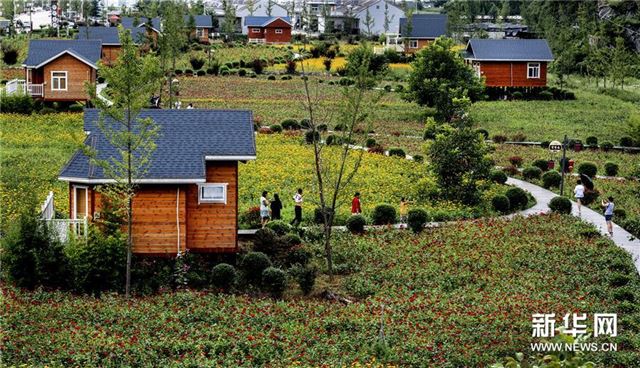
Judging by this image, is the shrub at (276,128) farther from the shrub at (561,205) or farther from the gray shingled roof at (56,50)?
the shrub at (561,205)

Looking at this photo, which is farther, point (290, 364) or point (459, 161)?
point (459, 161)

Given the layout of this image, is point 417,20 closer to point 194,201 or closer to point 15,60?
point 15,60

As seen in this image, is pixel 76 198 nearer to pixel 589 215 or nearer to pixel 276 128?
pixel 589 215

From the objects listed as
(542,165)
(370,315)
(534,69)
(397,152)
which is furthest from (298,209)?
(534,69)

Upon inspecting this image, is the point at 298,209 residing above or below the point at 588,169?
below

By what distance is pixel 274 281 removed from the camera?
2527 centimetres

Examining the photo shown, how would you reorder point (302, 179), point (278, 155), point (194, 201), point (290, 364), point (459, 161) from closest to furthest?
point (290, 364) < point (194, 201) < point (459, 161) < point (302, 179) < point (278, 155)

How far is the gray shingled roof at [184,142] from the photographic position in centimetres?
2670

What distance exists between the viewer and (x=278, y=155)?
146ft

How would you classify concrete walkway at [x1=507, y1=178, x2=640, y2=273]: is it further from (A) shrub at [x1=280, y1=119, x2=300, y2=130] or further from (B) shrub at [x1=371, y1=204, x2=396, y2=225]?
(A) shrub at [x1=280, y1=119, x2=300, y2=130]

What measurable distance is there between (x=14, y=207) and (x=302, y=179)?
1254 centimetres

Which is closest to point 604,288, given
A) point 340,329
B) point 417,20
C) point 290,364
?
point 340,329

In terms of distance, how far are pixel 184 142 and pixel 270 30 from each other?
85072mm

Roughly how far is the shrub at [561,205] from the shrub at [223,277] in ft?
44.0
